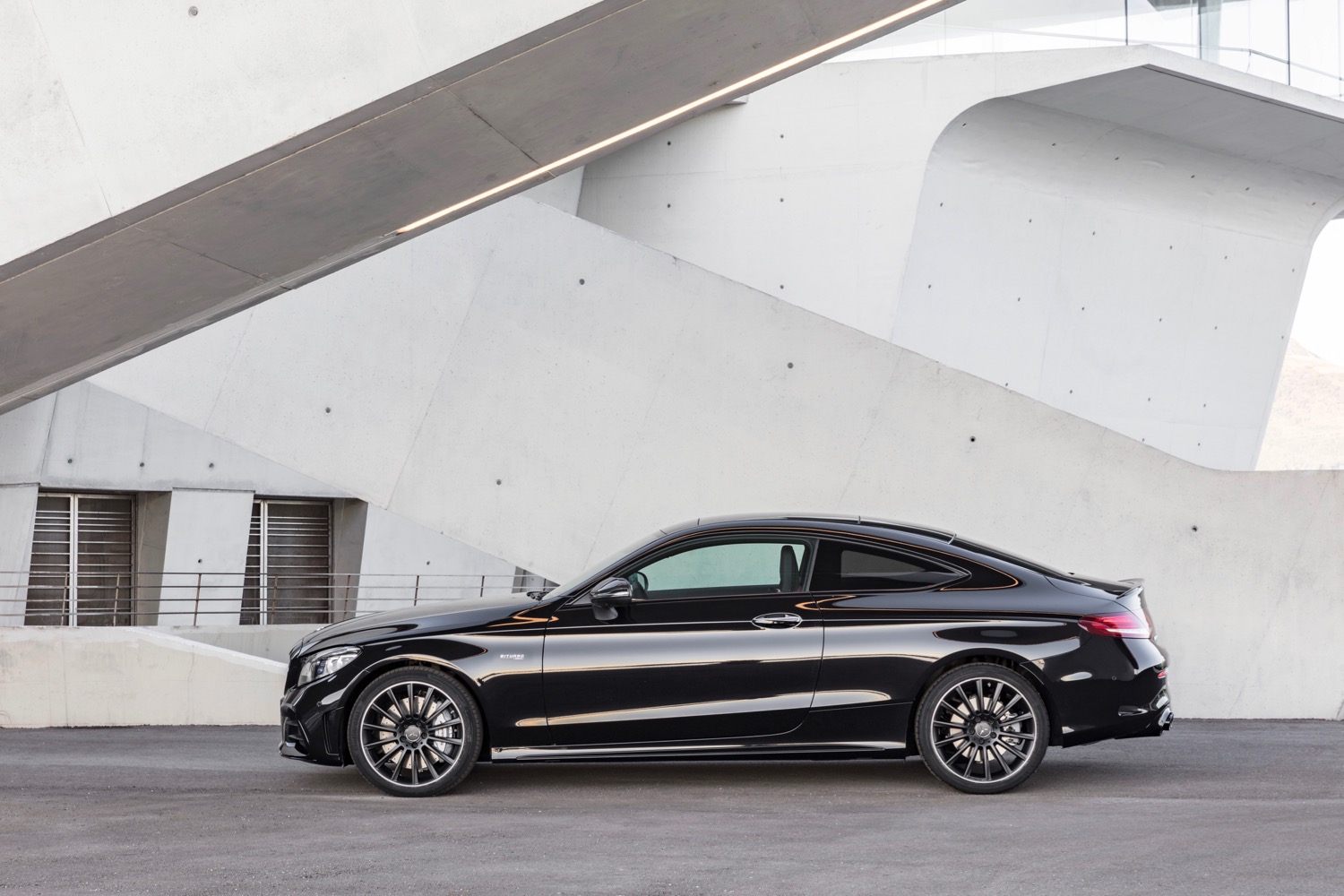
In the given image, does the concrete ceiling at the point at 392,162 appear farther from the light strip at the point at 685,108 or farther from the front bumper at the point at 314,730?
the front bumper at the point at 314,730

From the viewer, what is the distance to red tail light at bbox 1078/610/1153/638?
294 inches

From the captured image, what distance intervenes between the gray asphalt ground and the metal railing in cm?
1333

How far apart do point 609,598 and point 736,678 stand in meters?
0.82

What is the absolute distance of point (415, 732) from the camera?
748 centimetres

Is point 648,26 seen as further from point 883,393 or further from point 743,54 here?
point 883,393

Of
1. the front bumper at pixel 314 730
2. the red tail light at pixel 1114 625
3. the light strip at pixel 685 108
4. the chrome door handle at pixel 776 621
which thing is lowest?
the front bumper at pixel 314 730

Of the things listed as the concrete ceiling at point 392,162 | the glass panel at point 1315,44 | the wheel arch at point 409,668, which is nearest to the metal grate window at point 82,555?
the concrete ceiling at point 392,162

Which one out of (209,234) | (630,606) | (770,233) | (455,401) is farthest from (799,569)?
(770,233)

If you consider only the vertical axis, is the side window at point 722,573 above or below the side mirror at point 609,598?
above

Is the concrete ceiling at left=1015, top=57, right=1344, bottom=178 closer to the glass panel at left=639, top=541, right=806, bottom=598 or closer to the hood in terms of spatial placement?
the glass panel at left=639, top=541, right=806, bottom=598

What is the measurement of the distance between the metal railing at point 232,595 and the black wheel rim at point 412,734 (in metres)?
13.8

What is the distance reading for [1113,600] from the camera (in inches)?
299

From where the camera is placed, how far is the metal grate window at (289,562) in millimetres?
26016

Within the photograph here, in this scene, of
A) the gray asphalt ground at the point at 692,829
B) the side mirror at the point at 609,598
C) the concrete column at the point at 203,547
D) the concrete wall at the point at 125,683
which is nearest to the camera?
the gray asphalt ground at the point at 692,829
